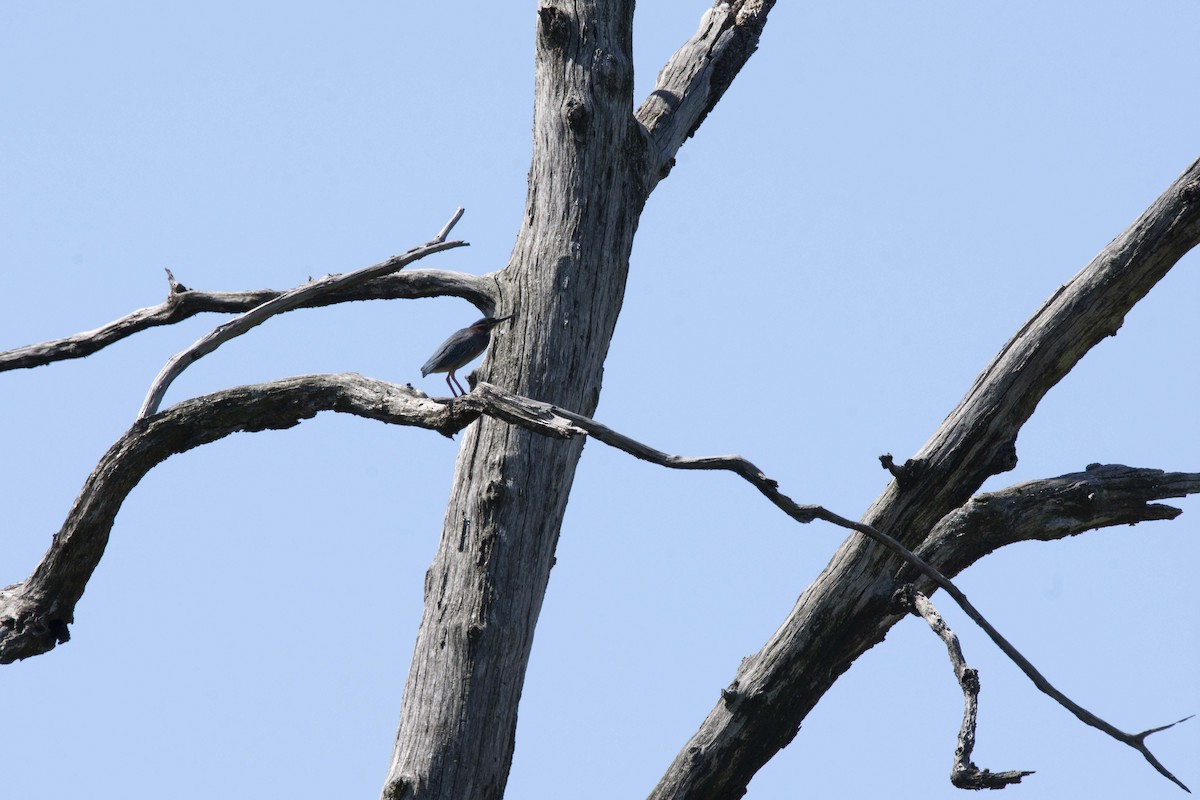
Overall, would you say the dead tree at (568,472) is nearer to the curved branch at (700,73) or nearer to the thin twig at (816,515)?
the thin twig at (816,515)

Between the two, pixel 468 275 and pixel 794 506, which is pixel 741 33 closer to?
pixel 468 275

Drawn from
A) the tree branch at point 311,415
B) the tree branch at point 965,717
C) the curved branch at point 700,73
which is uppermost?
the curved branch at point 700,73

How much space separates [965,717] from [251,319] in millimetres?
3088

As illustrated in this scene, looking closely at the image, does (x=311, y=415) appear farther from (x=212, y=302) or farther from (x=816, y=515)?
(x=816, y=515)

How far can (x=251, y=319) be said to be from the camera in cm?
507

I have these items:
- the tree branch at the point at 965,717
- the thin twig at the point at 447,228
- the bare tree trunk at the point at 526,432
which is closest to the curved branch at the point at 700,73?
the bare tree trunk at the point at 526,432

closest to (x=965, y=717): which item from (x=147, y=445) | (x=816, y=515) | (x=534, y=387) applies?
(x=816, y=515)

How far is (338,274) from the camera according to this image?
513cm

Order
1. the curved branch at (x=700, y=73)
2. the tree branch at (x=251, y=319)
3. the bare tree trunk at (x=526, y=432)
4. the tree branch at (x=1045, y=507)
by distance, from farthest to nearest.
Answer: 1. the curved branch at (x=700, y=73)
2. the tree branch at (x=251, y=319)
3. the tree branch at (x=1045, y=507)
4. the bare tree trunk at (x=526, y=432)

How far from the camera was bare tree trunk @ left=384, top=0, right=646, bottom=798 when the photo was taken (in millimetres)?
4613

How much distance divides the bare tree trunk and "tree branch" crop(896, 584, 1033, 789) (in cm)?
146

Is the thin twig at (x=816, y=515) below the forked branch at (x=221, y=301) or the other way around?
below

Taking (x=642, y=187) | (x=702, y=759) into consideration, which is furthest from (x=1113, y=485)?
(x=642, y=187)

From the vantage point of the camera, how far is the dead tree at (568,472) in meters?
4.67
